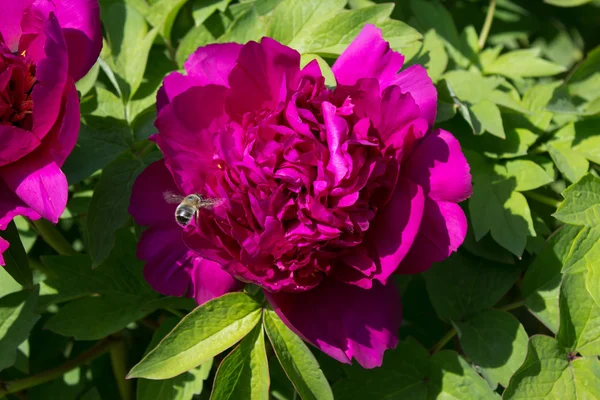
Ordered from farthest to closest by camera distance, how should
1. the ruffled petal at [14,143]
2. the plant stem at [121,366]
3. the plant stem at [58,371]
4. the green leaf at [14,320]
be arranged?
the plant stem at [121,366], the plant stem at [58,371], the green leaf at [14,320], the ruffled petal at [14,143]

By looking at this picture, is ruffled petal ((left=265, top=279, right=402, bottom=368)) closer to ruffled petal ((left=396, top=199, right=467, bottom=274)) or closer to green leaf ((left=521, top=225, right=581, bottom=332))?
ruffled petal ((left=396, top=199, right=467, bottom=274))

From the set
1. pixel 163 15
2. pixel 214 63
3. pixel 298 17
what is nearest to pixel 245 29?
pixel 298 17

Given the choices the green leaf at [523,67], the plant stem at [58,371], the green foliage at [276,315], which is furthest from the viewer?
the green leaf at [523,67]

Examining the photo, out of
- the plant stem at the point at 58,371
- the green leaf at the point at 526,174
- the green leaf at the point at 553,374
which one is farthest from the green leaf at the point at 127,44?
the green leaf at the point at 553,374

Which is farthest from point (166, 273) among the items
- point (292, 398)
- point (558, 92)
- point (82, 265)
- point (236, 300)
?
point (558, 92)

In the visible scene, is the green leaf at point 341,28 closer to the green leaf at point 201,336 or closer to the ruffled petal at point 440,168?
the ruffled petal at point 440,168

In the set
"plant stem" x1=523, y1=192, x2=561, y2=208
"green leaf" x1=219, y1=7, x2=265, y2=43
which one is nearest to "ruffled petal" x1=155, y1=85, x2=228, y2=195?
"green leaf" x1=219, y1=7, x2=265, y2=43
